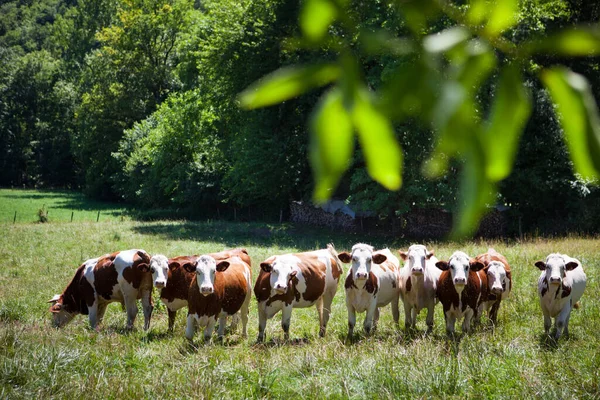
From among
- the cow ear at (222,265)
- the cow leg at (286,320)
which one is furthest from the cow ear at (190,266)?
the cow leg at (286,320)

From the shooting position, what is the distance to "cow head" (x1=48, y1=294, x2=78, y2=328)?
9.04 m

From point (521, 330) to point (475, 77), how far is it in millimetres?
8075

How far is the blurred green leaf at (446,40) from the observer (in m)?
0.57

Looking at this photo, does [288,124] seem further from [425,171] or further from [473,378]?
[425,171]

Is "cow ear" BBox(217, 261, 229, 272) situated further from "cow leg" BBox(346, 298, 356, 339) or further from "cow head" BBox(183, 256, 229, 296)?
"cow leg" BBox(346, 298, 356, 339)

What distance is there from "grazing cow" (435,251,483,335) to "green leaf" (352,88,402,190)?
7505mm

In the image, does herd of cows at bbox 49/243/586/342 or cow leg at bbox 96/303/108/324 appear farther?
cow leg at bbox 96/303/108/324

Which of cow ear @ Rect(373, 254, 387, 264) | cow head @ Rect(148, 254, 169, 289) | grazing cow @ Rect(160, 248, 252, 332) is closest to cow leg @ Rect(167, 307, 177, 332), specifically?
grazing cow @ Rect(160, 248, 252, 332)

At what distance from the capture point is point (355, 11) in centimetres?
69

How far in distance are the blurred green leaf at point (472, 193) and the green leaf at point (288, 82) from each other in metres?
0.15

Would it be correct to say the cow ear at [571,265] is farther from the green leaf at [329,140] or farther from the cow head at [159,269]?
the green leaf at [329,140]

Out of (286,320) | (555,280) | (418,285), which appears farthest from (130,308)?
(555,280)

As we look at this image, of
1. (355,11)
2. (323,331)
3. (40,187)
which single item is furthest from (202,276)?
(40,187)

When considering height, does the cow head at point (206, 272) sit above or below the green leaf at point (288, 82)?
below
